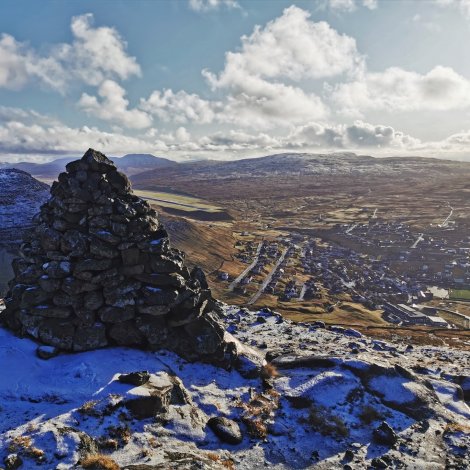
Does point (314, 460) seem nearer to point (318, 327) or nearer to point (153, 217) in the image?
point (153, 217)

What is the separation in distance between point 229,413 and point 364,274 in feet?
419

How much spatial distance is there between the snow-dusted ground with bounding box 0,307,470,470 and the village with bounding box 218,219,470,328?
233 feet

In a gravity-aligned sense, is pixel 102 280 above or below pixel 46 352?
above

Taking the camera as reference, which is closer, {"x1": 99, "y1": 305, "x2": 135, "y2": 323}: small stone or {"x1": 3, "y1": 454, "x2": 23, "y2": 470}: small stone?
{"x1": 3, "y1": 454, "x2": 23, "y2": 470}: small stone

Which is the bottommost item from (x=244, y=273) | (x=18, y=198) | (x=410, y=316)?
(x=410, y=316)

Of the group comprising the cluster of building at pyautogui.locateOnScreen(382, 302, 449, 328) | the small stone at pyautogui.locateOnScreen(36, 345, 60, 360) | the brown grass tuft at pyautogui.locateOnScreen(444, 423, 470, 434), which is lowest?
the cluster of building at pyautogui.locateOnScreen(382, 302, 449, 328)

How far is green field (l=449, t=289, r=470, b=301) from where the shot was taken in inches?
5162

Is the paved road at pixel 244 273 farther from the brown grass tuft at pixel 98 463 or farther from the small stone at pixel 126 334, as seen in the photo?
the brown grass tuft at pixel 98 463

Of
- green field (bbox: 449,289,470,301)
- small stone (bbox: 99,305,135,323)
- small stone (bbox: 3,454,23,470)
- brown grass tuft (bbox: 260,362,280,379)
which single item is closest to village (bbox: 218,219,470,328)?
green field (bbox: 449,289,470,301)

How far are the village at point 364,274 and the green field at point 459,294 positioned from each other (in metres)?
1.49

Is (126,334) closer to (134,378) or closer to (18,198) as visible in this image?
(134,378)

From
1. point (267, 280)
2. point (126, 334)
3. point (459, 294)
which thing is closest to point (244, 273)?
point (267, 280)

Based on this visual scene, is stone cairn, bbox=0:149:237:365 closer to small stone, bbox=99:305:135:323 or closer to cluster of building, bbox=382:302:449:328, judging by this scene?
small stone, bbox=99:305:135:323

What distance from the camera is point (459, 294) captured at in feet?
441
